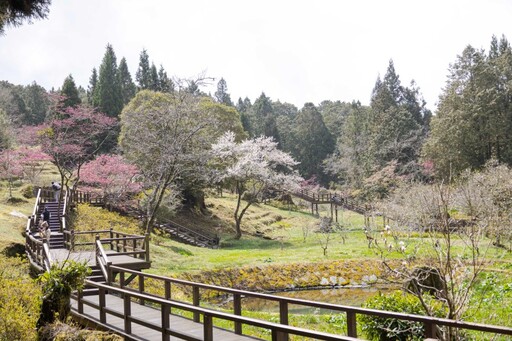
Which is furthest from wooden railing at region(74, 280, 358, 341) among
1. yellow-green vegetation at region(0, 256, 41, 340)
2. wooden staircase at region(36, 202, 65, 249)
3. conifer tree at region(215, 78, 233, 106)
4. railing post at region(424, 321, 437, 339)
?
conifer tree at region(215, 78, 233, 106)

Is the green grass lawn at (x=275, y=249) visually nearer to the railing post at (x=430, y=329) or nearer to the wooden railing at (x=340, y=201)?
the wooden railing at (x=340, y=201)

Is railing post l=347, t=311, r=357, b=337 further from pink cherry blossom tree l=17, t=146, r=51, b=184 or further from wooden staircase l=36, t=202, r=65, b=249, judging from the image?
pink cherry blossom tree l=17, t=146, r=51, b=184

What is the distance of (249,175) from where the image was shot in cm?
3834

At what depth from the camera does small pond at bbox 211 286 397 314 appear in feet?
60.7

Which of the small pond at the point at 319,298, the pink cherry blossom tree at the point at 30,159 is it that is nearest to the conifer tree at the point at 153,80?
the pink cherry blossom tree at the point at 30,159

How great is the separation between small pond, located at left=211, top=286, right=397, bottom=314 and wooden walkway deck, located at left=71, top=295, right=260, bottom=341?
25.6ft

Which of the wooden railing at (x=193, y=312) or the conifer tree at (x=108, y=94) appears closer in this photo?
the wooden railing at (x=193, y=312)

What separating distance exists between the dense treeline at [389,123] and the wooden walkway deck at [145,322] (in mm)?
16660

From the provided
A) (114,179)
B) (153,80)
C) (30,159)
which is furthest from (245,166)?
(153,80)

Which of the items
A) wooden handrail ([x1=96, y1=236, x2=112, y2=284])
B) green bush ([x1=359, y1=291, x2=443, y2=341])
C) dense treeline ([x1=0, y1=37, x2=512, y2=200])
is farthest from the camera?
dense treeline ([x1=0, y1=37, x2=512, y2=200])

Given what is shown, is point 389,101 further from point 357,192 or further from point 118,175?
point 118,175

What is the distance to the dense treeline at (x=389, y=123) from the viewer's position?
136ft

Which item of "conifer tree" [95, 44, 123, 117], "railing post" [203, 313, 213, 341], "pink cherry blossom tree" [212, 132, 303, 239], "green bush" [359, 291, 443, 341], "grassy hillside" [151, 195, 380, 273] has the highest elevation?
"conifer tree" [95, 44, 123, 117]

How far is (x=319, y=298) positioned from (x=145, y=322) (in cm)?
1308
